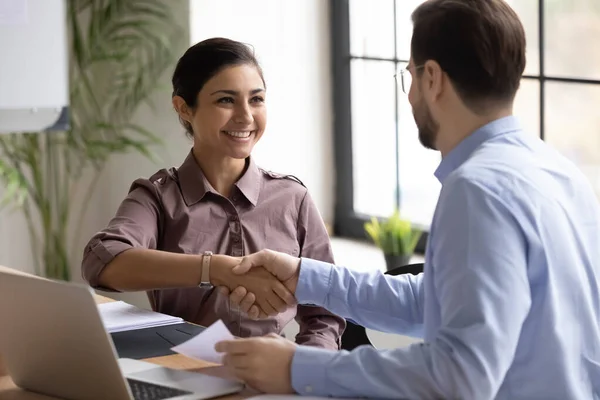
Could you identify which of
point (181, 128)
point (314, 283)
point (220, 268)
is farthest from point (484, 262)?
point (181, 128)

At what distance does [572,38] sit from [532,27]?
154 millimetres

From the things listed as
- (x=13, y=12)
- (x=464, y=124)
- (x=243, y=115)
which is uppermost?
(x=13, y=12)

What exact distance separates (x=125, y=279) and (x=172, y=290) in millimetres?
178

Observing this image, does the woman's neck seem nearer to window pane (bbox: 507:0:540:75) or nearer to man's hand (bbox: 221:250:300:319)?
man's hand (bbox: 221:250:300:319)

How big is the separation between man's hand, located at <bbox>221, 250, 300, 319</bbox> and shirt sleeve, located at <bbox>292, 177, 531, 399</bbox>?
57 centimetres

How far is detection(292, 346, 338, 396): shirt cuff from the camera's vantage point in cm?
152

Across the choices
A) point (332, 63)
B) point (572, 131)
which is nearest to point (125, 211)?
point (572, 131)

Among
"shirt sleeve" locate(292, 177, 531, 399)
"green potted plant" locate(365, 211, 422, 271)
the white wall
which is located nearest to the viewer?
"shirt sleeve" locate(292, 177, 531, 399)

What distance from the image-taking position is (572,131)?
3.06 m

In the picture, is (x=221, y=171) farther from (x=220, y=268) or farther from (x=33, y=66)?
(x=33, y=66)

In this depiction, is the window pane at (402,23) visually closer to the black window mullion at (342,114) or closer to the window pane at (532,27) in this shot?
the black window mullion at (342,114)

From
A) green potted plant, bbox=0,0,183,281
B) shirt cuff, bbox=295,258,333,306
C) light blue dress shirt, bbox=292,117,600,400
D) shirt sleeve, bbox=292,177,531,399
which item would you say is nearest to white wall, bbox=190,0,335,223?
green potted plant, bbox=0,0,183,281

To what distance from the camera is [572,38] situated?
9.89ft

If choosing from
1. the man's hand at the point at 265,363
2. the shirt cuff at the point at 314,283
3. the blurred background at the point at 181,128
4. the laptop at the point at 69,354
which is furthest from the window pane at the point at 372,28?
the man's hand at the point at 265,363
